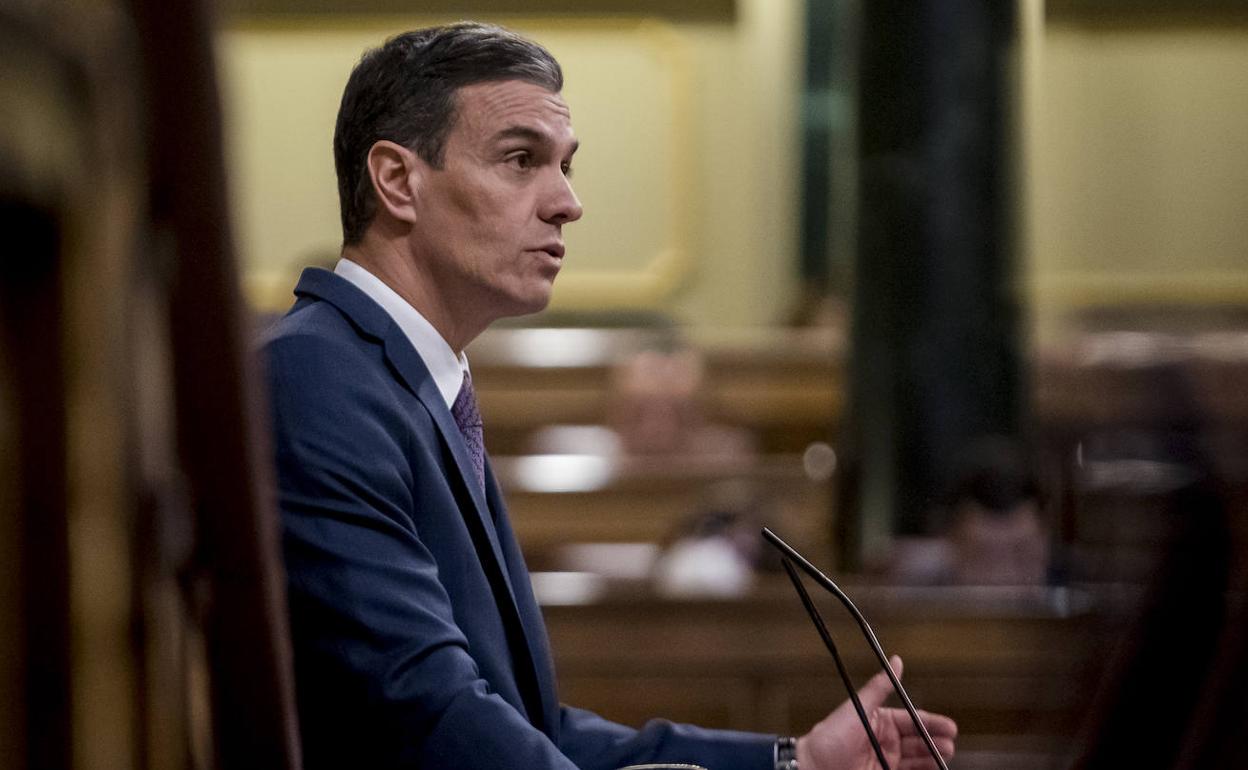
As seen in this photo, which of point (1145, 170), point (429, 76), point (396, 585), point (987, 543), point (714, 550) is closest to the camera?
point (396, 585)

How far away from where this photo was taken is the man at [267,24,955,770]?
1.00 meters

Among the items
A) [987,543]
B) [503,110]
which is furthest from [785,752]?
[987,543]

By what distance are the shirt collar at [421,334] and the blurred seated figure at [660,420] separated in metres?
4.71

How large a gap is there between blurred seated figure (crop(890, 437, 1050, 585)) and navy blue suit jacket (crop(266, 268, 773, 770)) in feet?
8.80

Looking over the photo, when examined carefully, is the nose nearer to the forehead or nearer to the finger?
the forehead

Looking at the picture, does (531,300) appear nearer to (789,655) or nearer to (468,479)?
(468,479)

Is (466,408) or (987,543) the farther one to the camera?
(987,543)

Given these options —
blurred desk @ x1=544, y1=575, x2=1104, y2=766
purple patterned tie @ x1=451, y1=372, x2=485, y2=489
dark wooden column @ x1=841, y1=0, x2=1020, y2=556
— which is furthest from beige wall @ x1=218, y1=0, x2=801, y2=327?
purple patterned tie @ x1=451, y1=372, x2=485, y2=489

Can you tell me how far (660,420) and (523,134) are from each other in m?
4.82

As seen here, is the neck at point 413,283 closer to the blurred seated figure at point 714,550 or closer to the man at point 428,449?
the man at point 428,449

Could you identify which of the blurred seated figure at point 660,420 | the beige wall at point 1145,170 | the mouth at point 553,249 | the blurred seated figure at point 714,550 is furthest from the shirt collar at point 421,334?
the beige wall at point 1145,170

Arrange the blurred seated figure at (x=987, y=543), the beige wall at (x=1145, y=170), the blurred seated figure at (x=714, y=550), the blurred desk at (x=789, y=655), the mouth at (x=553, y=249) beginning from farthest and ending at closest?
the beige wall at (x=1145, y=170) < the blurred seated figure at (x=714, y=550) < the blurred seated figure at (x=987, y=543) < the blurred desk at (x=789, y=655) < the mouth at (x=553, y=249)

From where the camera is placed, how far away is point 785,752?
121cm

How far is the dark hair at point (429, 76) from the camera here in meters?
1.23
